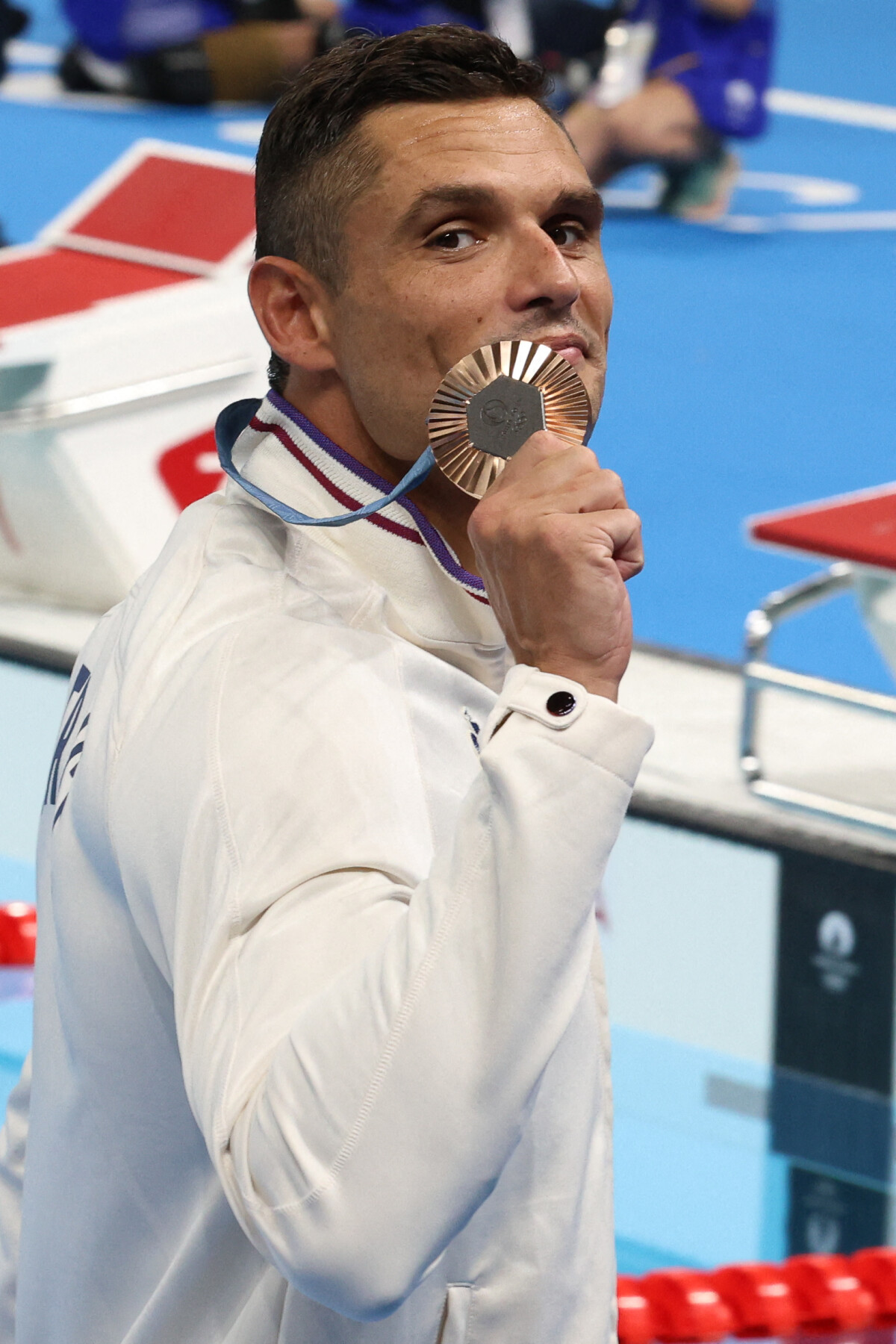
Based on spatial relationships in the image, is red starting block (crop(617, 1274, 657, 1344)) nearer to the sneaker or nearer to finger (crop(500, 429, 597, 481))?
finger (crop(500, 429, 597, 481))

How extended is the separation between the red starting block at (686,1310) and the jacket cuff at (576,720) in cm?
192

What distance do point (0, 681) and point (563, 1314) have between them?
2.72 meters

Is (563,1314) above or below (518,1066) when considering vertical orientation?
below

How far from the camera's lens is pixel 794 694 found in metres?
3.15

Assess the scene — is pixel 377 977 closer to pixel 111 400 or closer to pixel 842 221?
pixel 111 400

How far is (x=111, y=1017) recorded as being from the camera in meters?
1.13

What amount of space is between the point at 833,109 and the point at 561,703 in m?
10.2

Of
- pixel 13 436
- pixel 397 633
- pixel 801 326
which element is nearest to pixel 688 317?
pixel 801 326

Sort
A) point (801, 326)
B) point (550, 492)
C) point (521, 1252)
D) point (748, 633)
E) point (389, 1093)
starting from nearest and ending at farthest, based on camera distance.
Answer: point (389, 1093)
point (550, 492)
point (521, 1252)
point (748, 633)
point (801, 326)

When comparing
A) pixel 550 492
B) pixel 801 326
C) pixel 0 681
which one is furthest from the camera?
pixel 801 326

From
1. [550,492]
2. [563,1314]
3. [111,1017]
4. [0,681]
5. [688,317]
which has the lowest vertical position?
[688,317]

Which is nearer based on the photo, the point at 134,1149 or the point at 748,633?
the point at 134,1149

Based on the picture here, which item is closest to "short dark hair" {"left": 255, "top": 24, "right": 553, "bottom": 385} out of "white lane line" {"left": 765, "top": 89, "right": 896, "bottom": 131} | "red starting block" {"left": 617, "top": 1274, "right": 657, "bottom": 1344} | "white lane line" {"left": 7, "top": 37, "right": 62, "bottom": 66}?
"red starting block" {"left": 617, "top": 1274, "right": 657, "bottom": 1344}

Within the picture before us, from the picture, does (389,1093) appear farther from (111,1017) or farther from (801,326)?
(801,326)
